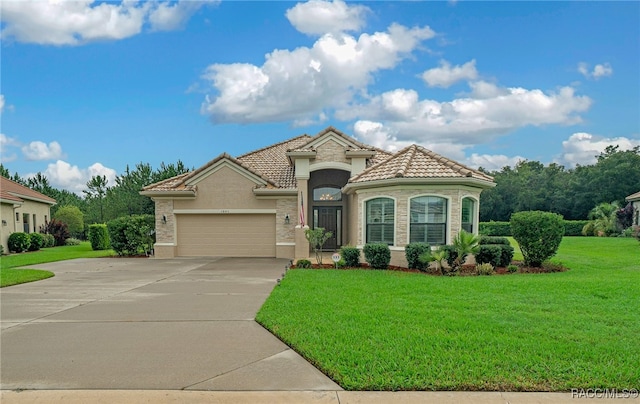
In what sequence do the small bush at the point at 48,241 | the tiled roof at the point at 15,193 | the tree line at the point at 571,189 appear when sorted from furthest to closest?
the tree line at the point at 571,189 < the small bush at the point at 48,241 < the tiled roof at the point at 15,193

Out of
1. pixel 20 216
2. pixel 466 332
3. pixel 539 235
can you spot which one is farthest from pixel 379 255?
pixel 20 216

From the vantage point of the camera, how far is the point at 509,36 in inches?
590

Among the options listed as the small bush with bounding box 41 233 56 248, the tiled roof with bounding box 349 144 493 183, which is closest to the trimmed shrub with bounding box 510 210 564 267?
the tiled roof with bounding box 349 144 493 183

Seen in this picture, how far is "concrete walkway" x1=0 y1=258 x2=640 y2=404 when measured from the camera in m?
3.84

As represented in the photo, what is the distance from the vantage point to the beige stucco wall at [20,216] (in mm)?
21906

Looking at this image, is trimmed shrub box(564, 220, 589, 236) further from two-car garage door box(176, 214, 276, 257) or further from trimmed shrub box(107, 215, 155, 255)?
trimmed shrub box(107, 215, 155, 255)

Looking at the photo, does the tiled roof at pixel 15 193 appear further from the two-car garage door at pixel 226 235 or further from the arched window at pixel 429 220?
the arched window at pixel 429 220

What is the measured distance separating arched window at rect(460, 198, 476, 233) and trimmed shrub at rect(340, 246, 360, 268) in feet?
13.2

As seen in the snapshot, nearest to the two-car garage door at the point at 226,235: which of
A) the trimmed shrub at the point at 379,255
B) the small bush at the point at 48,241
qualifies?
the trimmed shrub at the point at 379,255

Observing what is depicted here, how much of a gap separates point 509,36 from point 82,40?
16430 mm

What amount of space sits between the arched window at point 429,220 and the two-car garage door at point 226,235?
695 centimetres

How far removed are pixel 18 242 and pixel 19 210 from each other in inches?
120

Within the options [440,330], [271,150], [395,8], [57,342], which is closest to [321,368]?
[440,330]

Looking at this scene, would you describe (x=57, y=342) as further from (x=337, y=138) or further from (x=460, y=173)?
(x=337, y=138)
